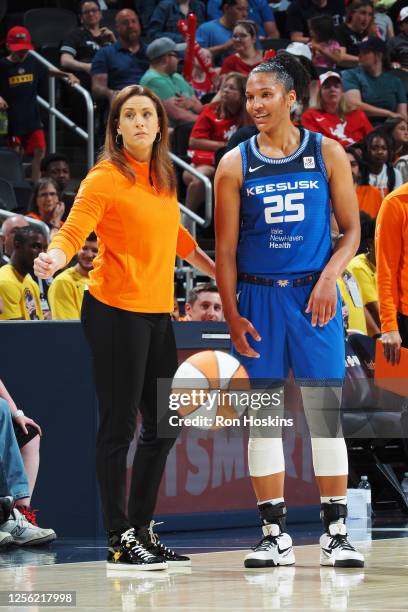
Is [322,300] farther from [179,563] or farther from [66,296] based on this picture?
[66,296]

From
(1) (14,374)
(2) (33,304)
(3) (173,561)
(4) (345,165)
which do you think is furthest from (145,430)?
(2) (33,304)

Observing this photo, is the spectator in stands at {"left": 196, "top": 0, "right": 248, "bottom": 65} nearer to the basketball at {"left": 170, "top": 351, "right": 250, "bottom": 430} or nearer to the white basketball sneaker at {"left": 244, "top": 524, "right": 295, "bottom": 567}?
the basketball at {"left": 170, "top": 351, "right": 250, "bottom": 430}

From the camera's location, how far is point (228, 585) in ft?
15.9

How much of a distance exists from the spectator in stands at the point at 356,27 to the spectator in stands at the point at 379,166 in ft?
11.3

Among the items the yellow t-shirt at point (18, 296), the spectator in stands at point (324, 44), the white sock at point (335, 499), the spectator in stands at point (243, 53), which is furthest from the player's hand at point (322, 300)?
the spectator in stands at point (324, 44)

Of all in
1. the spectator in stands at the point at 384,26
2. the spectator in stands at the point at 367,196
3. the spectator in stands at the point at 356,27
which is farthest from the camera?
the spectator in stands at the point at 384,26

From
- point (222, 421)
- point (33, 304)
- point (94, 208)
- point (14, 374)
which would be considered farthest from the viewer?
point (33, 304)

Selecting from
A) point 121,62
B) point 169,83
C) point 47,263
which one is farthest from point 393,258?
point 121,62

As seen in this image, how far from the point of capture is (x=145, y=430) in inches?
209

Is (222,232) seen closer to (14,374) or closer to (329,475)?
(329,475)

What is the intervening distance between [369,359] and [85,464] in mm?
2286

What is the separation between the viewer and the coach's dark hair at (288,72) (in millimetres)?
5500

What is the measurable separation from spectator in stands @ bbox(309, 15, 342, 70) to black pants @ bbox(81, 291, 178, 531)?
9971mm

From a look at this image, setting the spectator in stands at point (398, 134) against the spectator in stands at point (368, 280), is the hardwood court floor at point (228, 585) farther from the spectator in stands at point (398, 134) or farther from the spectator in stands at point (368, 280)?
the spectator in stands at point (398, 134)
